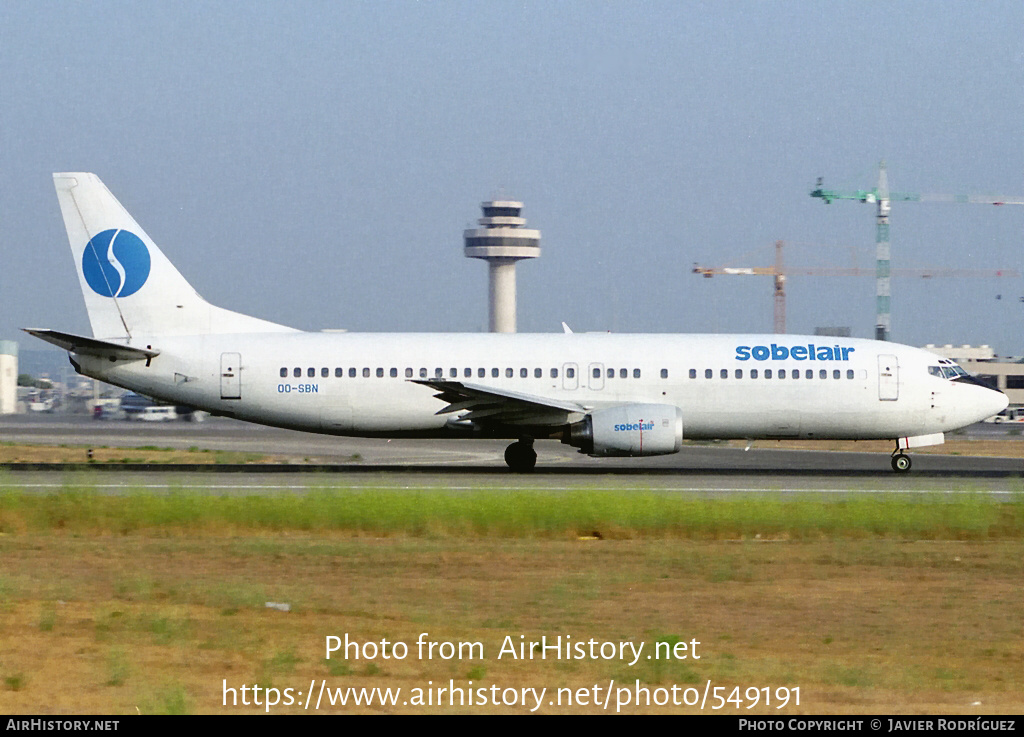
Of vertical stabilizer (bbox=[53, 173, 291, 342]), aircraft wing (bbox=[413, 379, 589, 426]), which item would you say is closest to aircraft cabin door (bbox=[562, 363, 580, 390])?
aircraft wing (bbox=[413, 379, 589, 426])

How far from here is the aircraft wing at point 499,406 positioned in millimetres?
26406

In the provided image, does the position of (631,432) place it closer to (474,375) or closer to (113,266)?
(474,375)

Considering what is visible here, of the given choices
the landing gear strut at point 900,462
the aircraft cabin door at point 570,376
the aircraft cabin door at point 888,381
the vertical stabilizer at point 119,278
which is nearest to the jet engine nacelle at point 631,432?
the aircraft cabin door at point 570,376

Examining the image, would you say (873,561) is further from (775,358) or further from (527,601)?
(775,358)

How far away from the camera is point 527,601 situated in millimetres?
12016

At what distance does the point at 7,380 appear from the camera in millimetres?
107812

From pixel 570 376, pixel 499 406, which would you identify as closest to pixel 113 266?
pixel 499 406

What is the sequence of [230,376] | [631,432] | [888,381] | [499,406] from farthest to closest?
[888,381] → [230,376] → [499,406] → [631,432]

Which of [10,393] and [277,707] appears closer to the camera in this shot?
[277,707]

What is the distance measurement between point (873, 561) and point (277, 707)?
29.5 feet

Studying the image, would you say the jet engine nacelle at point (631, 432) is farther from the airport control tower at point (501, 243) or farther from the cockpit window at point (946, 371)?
the airport control tower at point (501, 243)

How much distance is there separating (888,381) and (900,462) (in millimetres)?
2414

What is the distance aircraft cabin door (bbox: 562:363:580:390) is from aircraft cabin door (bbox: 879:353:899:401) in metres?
6.96

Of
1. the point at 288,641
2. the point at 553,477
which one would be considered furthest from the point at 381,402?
the point at 288,641
